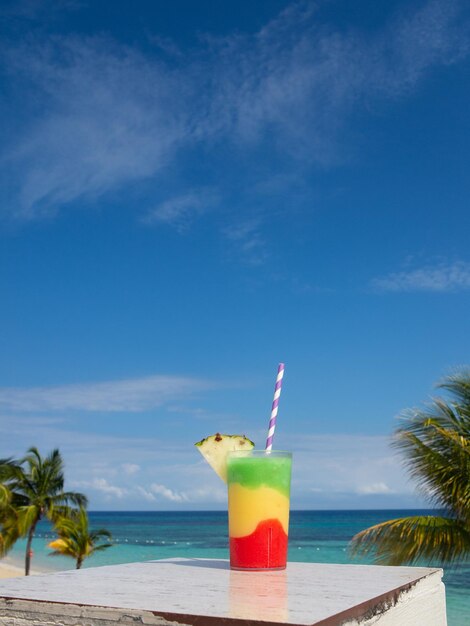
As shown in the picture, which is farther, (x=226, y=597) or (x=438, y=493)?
(x=438, y=493)

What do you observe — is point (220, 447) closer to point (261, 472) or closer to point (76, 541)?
point (261, 472)

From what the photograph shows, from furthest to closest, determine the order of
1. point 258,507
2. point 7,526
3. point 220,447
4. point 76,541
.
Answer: point 7,526
point 76,541
point 220,447
point 258,507

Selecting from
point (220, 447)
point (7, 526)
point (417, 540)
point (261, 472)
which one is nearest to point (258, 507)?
point (261, 472)

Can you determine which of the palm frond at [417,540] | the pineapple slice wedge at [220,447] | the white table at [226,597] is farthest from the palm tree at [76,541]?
the white table at [226,597]

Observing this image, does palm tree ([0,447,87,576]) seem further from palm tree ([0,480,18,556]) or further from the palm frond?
the palm frond

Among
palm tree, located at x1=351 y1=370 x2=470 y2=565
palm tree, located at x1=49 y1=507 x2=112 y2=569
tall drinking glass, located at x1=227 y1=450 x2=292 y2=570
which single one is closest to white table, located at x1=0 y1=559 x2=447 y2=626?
tall drinking glass, located at x1=227 y1=450 x2=292 y2=570

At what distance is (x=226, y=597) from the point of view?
59.0 inches

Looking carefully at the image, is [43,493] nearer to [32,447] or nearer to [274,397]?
[32,447]

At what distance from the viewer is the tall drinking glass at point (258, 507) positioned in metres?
2.10

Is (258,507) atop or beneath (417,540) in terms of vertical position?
atop

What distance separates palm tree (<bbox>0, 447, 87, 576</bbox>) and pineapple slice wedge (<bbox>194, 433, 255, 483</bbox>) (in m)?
25.3

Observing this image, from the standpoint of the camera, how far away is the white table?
4.39ft

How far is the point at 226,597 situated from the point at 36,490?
27851 millimetres

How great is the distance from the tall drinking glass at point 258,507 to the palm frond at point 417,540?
7.61 m
